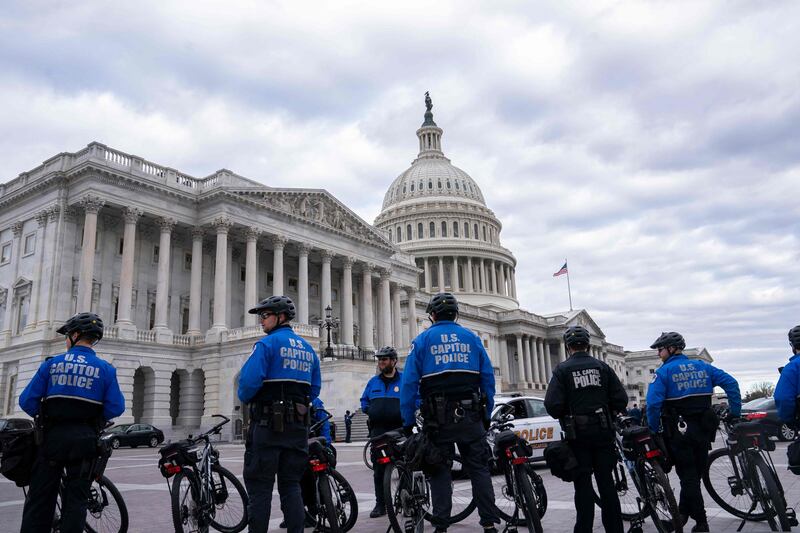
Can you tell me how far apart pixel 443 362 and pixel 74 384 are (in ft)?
12.8

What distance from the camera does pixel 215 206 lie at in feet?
146

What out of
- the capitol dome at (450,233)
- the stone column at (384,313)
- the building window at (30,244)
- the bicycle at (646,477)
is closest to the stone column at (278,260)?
the stone column at (384,313)

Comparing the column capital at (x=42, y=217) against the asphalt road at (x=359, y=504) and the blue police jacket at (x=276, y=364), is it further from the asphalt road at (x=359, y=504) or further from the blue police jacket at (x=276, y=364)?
the blue police jacket at (x=276, y=364)

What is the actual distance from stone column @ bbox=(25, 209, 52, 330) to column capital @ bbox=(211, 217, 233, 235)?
1010 centimetres

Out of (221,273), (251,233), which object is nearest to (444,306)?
(221,273)

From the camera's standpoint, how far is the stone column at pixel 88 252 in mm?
38438

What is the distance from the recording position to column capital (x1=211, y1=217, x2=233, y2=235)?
43.9 m

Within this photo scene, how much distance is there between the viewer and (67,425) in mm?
6875

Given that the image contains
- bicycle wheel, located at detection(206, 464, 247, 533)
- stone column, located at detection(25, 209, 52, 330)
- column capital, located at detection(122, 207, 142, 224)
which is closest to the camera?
bicycle wheel, located at detection(206, 464, 247, 533)

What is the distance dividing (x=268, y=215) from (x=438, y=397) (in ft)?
136

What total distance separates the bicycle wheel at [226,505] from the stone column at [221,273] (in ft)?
118

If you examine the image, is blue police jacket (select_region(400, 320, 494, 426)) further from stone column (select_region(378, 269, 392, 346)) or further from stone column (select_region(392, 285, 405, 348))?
stone column (select_region(392, 285, 405, 348))

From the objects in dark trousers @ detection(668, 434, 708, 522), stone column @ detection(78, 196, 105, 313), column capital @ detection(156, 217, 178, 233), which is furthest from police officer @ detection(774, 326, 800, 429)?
column capital @ detection(156, 217, 178, 233)

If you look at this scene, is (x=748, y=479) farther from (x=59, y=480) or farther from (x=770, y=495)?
(x=59, y=480)
